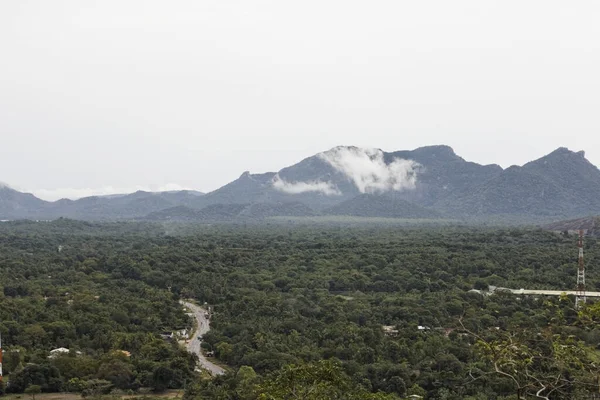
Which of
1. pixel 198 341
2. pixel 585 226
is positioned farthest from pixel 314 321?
pixel 585 226

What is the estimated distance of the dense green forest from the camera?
55.1 ft

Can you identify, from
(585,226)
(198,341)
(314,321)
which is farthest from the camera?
(585,226)

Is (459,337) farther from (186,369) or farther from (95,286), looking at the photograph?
(95,286)

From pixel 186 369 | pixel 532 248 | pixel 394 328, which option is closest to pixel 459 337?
pixel 394 328

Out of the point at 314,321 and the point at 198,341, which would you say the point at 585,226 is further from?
the point at 198,341

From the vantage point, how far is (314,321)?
150 ft

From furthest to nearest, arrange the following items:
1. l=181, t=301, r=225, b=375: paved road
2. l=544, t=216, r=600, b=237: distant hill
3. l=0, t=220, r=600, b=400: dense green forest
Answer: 1. l=544, t=216, r=600, b=237: distant hill
2. l=181, t=301, r=225, b=375: paved road
3. l=0, t=220, r=600, b=400: dense green forest

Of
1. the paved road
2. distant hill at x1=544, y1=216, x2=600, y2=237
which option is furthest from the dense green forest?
distant hill at x1=544, y1=216, x2=600, y2=237

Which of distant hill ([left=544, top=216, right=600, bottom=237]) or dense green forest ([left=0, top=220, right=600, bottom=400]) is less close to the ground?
distant hill ([left=544, top=216, right=600, bottom=237])

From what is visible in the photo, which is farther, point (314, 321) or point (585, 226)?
point (585, 226)

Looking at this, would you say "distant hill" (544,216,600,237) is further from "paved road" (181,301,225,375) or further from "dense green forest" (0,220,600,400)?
"paved road" (181,301,225,375)

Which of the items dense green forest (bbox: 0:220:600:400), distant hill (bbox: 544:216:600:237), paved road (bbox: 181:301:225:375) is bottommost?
paved road (bbox: 181:301:225:375)

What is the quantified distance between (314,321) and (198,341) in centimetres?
932

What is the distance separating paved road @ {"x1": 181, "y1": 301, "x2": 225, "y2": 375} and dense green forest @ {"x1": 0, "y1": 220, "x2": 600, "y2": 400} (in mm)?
1101
